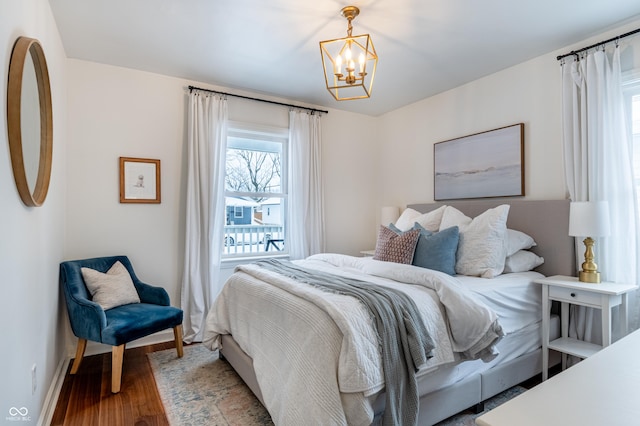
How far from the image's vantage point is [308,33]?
105 inches

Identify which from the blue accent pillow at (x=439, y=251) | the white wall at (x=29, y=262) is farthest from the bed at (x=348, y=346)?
the white wall at (x=29, y=262)

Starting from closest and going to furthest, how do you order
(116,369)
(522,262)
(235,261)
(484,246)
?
1. (116,369)
2. (484,246)
3. (522,262)
4. (235,261)

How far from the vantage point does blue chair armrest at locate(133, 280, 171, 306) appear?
9.93ft

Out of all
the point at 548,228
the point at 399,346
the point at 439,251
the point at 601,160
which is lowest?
the point at 399,346

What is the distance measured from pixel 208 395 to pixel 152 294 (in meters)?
1.15

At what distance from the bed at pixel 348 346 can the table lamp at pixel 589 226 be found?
0.26 meters

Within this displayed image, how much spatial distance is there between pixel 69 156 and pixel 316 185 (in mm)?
2514

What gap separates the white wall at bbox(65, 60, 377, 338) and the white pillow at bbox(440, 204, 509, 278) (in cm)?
258

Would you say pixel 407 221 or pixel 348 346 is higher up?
pixel 407 221

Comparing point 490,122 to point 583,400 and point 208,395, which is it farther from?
point 208,395

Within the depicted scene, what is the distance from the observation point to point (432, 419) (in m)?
1.86

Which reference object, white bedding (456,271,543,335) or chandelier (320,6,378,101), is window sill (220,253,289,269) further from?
white bedding (456,271,543,335)

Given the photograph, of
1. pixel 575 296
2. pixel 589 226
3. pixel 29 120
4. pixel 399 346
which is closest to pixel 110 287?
pixel 29 120

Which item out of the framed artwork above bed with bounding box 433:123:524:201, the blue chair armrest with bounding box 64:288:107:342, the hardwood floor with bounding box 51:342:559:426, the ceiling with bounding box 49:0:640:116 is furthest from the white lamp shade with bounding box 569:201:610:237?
the blue chair armrest with bounding box 64:288:107:342
